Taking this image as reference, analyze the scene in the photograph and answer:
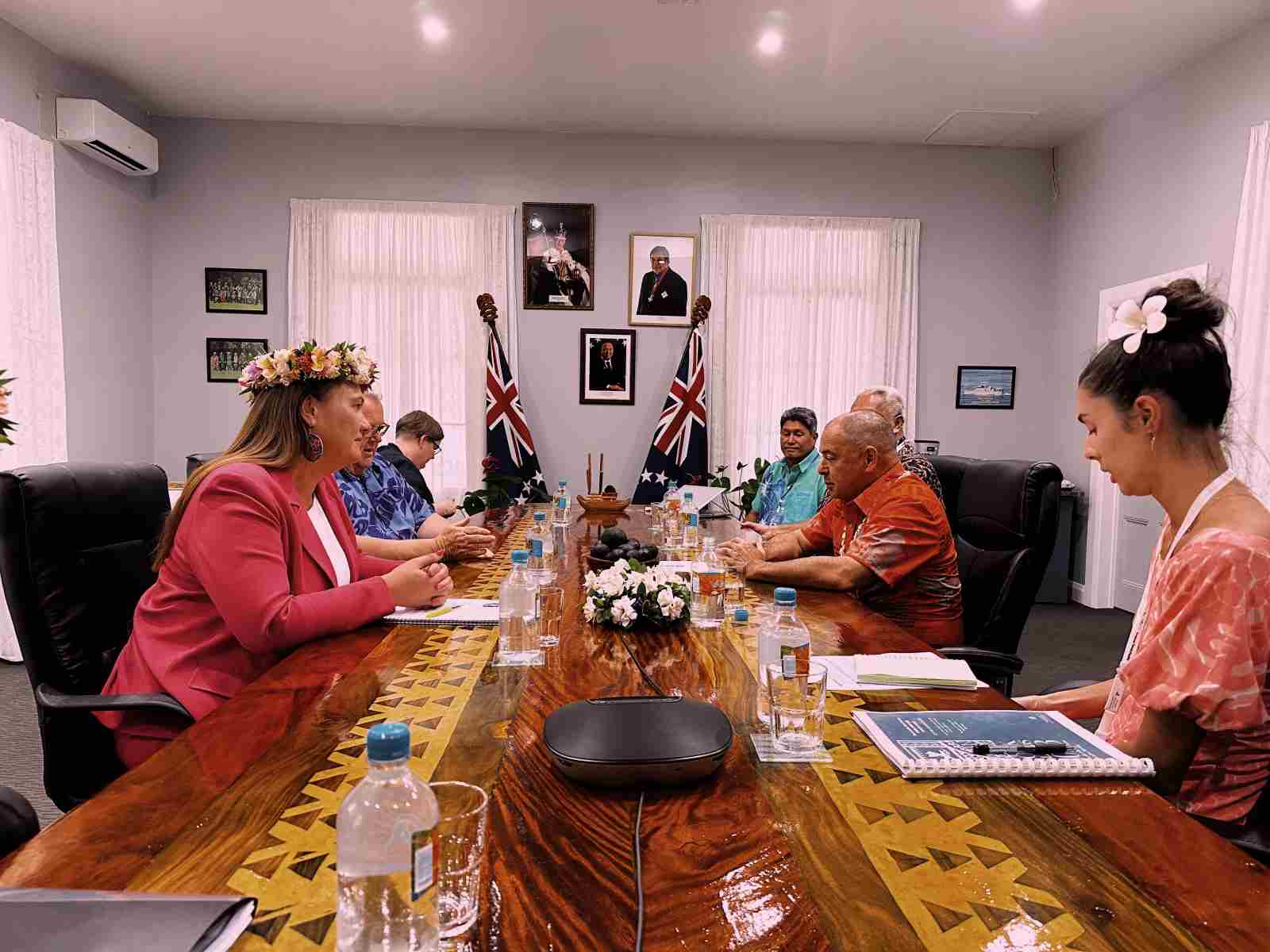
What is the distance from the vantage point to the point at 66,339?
4.76 m

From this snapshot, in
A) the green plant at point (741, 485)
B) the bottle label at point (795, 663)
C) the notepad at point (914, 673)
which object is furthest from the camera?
the green plant at point (741, 485)

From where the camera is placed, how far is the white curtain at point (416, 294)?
5.73 meters

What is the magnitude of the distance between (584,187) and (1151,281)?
12.4 ft

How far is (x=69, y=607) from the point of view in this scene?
1.60m

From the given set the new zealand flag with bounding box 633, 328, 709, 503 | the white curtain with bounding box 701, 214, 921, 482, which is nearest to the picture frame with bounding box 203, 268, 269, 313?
the new zealand flag with bounding box 633, 328, 709, 503

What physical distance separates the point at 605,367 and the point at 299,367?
13.9 feet

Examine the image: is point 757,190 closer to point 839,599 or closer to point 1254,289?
point 1254,289

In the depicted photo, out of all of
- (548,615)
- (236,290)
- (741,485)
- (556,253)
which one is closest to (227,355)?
(236,290)

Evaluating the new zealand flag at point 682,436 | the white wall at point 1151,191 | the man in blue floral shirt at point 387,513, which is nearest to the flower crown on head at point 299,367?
the man in blue floral shirt at point 387,513

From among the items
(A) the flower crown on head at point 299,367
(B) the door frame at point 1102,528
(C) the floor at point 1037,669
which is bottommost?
(C) the floor at point 1037,669

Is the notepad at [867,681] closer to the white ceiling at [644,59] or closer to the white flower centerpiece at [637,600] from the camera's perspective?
the white flower centerpiece at [637,600]

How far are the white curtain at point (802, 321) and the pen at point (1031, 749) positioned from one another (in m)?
4.96

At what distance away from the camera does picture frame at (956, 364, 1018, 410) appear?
614 cm

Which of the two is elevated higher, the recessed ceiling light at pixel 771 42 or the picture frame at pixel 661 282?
the recessed ceiling light at pixel 771 42
